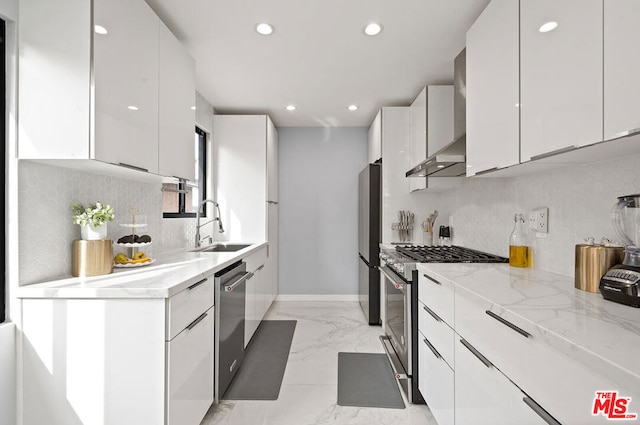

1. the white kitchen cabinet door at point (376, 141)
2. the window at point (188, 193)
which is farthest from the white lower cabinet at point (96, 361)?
the white kitchen cabinet door at point (376, 141)

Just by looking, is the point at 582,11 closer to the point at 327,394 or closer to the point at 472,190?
the point at 472,190

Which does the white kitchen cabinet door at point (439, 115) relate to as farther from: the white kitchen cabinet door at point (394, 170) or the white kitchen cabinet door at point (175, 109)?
the white kitchen cabinet door at point (175, 109)

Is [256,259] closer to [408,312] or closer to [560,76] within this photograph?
[408,312]

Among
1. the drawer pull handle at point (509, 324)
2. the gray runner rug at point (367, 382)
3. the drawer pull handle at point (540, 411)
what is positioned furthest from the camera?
the gray runner rug at point (367, 382)

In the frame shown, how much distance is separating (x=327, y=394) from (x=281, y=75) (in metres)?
2.62

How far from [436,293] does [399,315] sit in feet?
2.11

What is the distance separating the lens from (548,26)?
1270mm

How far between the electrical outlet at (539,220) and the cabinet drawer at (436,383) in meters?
0.93

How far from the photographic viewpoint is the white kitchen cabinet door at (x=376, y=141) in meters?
3.57

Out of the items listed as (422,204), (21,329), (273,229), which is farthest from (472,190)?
(21,329)

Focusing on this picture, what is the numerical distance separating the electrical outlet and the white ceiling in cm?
127

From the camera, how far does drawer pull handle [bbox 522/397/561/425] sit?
864 millimetres

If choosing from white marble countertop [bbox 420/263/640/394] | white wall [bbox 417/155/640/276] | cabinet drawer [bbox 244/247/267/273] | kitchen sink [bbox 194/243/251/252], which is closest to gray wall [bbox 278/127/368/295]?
cabinet drawer [bbox 244/247/267/273]

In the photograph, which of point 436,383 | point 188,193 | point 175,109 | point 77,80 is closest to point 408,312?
point 436,383
